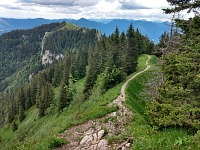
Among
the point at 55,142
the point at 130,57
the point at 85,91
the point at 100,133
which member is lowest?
Result: the point at 85,91

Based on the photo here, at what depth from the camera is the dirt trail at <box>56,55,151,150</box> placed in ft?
46.8

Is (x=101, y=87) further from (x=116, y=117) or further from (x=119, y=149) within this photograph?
(x=119, y=149)

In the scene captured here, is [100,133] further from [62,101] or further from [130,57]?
[62,101]

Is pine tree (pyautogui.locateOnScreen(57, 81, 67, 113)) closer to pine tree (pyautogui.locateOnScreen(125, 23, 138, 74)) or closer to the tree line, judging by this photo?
the tree line

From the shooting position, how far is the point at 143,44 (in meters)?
94.9

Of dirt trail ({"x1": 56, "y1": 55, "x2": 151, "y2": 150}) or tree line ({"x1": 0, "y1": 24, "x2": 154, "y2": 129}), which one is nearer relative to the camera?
dirt trail ({"x1": 56, "y1": 55, "x2": 151, "y2": 150})

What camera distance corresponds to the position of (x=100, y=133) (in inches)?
651

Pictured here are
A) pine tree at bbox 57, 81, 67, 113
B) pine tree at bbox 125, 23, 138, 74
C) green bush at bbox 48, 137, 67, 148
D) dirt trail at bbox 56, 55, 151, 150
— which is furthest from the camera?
pine tree at bbox 57, 81, 67, 113

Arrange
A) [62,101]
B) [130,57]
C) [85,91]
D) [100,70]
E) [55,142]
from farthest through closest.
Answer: [100,70]
[85,91]
[62,101]
[130,57]
[55,142]

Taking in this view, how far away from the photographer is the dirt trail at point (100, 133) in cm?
1427

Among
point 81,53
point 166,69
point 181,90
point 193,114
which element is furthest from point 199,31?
point 81,53

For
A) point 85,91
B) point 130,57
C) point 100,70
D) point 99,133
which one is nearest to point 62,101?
point 85,91

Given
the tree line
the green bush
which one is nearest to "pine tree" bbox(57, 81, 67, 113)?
the tree line

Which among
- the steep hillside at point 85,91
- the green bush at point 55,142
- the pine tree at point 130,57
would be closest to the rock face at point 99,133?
the green bush at point 55,142
